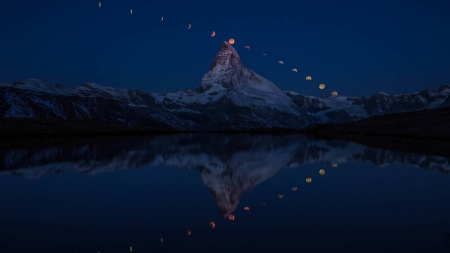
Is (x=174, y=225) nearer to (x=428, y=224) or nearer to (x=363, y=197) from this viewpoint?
(x=428, y=224)

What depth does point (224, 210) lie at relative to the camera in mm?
16703

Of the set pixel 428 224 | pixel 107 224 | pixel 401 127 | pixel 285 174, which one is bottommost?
pixel 428 224

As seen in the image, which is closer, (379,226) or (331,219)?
(379,226)

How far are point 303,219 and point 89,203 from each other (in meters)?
9.62

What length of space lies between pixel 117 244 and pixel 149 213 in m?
4.23

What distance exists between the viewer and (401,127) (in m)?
146

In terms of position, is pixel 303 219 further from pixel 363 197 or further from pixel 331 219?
pixel 363 197

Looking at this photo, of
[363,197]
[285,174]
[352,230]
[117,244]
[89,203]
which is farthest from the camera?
[285,174]

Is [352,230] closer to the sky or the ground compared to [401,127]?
closer to the ground

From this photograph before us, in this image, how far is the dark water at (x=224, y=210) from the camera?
12.4 metres

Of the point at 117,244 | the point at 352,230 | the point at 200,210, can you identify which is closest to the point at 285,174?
the point at 200,210

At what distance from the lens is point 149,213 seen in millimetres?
16531

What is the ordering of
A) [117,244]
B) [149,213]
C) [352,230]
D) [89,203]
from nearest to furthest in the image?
1. [117,244]
2. [352,230]
3. [149,213]
4. [89,203]

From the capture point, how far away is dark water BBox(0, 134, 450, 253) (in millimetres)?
12438
